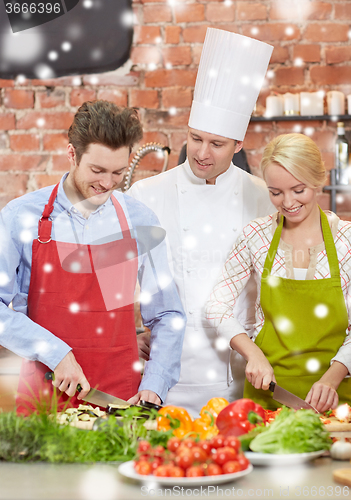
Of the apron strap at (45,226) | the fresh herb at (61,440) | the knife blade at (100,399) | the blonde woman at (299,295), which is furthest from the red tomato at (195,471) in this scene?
the apron strap at (45,226)

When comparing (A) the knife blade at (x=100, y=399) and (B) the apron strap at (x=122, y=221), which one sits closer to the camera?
(A) the knife blade at (x=100, y=399)

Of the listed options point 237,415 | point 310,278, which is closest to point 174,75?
point 310,278

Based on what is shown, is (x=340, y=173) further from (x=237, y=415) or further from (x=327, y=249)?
(x=237, y=415)

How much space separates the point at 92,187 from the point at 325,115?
4.32 feet

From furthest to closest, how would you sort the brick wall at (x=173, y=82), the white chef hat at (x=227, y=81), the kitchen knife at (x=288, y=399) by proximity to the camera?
the brick wall at (x=173, y=82)
the white chef hat at (x=227, y=81)
the kitchen knife at (x=288, y=399)

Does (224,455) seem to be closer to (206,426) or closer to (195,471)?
(195,471)

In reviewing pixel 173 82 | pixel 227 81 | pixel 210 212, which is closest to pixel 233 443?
pixel 210 212

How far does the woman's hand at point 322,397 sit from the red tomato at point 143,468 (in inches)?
24.6

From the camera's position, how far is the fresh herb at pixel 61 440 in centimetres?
100

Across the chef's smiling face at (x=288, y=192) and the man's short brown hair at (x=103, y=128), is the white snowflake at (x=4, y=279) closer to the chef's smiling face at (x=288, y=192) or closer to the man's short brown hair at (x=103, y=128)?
the man's short brown hair at (x=103, y=128)

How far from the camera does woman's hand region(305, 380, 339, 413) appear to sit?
1387 mm

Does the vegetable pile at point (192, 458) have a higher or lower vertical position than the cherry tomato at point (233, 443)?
lower

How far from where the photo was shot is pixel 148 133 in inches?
99.1

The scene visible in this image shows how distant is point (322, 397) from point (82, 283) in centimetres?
67
